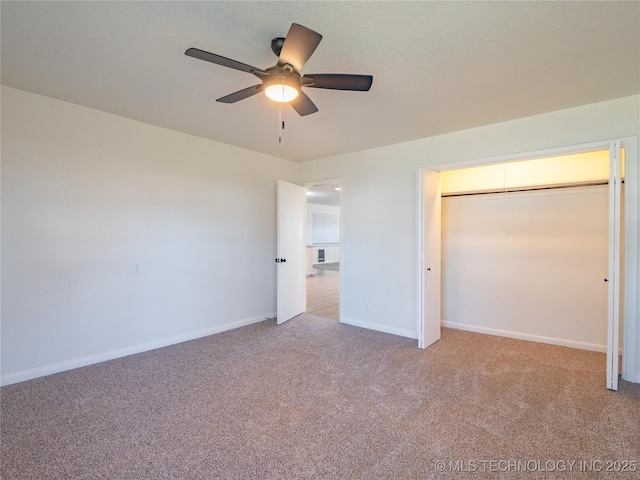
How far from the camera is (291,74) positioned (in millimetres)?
1920

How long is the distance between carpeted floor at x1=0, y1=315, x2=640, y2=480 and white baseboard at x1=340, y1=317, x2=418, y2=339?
53 cm

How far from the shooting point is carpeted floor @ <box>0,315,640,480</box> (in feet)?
5.92

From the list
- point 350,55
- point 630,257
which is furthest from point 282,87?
point 630,257

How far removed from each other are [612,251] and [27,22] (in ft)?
15.3

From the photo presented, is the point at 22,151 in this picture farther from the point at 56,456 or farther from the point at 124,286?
the point at 56,456

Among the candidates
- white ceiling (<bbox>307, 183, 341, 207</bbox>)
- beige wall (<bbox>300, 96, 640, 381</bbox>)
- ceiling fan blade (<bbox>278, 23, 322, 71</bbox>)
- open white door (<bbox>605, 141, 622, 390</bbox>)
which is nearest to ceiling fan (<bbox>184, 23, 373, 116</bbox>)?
ceiling fan blade (<bbox>278, 23, 322, 71</bbox>)

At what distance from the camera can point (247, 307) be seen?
4.63 metres

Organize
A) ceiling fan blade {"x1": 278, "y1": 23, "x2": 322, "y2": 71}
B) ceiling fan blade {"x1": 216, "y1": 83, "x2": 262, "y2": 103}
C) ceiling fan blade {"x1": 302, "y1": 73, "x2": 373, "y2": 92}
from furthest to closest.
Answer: ceiling fan blade {"x1": 216, "y1": 83, "x2": 262, "y2": 103} < ceiling fan blade {"x1": 302, "y1": 73, "x2": 373, "y2": 92} < ceiling fan blade {"x1": 278, "y1": 23, "x2": 322, "y2": 71}

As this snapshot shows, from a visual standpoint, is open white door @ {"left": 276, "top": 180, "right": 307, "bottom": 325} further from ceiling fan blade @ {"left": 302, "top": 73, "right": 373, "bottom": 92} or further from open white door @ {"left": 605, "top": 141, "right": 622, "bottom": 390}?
open white door @ {"left": 605, "top": 141, "right": 622, "bottom": 390}

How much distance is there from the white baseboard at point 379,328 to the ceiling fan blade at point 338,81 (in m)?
3.19

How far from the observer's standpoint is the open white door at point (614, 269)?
2641mm

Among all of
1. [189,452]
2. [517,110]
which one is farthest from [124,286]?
[517,110]

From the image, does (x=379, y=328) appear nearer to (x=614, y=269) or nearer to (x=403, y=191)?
(x=403, y=191)

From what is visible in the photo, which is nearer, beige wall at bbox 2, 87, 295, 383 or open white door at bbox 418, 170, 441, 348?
beige wall at bbox 2, 87, 295, 383
